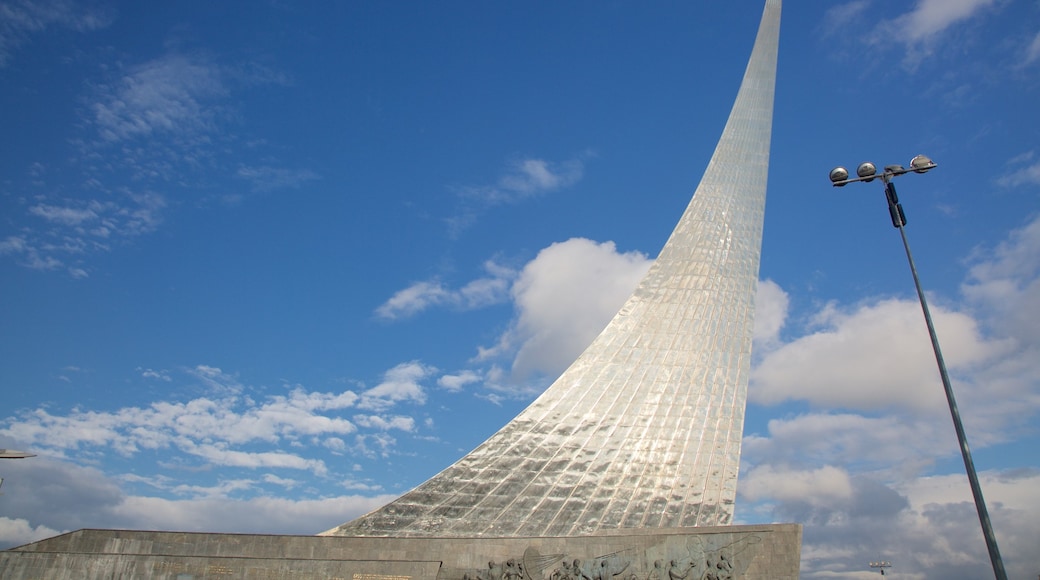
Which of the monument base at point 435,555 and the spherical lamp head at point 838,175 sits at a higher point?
the spherical lamp head at point 838,175

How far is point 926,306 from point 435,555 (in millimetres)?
8634

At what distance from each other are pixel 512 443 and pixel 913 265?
9.77 m

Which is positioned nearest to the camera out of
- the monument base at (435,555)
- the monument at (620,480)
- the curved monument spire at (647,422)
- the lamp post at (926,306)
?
the lamp post at (926,306)

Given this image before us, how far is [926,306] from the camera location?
25.6 ft

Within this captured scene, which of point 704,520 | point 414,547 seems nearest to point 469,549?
point 414,547

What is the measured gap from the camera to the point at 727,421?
1630 centimetres

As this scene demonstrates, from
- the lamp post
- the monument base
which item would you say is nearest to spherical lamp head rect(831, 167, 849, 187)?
the lamp post

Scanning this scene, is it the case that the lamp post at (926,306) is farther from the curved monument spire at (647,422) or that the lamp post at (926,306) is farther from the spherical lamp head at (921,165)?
the curved monument spire at (647,422)

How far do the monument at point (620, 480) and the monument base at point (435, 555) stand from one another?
24 mm

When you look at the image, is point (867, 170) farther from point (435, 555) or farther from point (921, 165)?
point (435, 555)

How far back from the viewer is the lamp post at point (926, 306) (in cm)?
646

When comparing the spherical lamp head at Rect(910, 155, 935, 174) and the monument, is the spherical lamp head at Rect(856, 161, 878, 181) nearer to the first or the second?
the spherical lamp head at Rect(910, 155, 935, 174)

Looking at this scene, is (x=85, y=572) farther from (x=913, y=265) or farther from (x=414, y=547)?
(x=913, y=265)

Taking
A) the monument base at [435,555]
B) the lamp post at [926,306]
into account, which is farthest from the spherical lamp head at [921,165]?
the monument base at [435,555]
